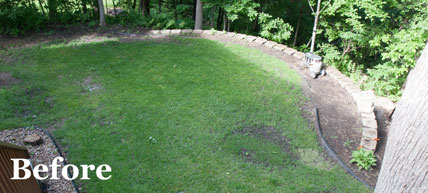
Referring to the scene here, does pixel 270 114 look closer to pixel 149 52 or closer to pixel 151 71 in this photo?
pixel 151 71

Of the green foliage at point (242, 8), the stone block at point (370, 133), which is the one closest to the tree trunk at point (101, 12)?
the green foliage at point (242, 8)

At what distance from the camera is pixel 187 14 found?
1066 cm

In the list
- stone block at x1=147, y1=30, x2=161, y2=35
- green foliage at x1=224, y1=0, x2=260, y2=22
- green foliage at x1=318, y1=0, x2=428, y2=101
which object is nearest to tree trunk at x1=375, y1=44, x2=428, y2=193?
green foliage at x1=318, y1=0, x2=428, y2=101

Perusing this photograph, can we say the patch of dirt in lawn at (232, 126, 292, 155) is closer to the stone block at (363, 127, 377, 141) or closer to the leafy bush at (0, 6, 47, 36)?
the stone block at (363, 127, 377, 141)

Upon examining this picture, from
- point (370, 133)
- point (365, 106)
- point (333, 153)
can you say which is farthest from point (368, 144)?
point (365, 106)

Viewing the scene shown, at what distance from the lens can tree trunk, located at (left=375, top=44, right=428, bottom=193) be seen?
5.87 ft

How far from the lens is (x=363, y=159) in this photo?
419 centimetres

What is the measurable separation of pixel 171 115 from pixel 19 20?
586 cm

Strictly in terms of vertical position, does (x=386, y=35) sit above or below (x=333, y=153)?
above

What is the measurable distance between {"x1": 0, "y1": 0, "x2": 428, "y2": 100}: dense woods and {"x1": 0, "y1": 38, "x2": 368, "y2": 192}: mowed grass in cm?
145

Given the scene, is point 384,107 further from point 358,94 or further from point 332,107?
point 332,107

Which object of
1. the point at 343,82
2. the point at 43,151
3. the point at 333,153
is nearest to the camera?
the point at 43,151

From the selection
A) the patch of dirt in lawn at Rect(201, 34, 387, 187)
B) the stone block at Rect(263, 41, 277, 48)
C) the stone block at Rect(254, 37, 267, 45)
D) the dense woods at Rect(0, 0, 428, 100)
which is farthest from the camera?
the stone block at Rect(254, 37, 267, 45)

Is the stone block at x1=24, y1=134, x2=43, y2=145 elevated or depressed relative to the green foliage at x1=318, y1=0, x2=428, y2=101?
depressed
